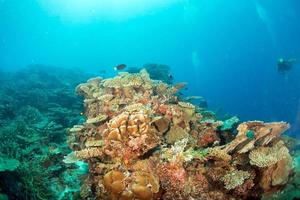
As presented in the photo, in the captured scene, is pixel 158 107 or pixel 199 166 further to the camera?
pixel 158 107

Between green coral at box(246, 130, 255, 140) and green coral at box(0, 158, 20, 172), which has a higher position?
green coral at box(246, 130, 255, 140)

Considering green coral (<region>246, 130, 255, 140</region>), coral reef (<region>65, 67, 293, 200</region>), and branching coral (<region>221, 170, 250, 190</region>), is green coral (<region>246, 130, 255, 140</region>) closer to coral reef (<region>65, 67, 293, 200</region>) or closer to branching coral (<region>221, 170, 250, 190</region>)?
coral reef (<region>65, 67, 293, 200</region>)

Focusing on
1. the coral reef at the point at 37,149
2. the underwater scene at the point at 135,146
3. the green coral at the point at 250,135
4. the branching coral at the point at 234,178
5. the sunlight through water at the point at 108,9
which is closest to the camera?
the branching coral at the point at 234,178

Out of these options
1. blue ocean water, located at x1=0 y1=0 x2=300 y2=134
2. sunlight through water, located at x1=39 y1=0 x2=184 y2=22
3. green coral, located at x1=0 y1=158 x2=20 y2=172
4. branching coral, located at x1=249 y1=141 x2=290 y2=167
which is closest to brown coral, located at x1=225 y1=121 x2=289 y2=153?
branching coral, located at x1=249 y1=141 x2=290 y2=167

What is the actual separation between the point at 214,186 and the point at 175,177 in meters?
0.76

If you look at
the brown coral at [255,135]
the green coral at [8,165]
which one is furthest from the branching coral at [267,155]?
the green coral at [8,165]

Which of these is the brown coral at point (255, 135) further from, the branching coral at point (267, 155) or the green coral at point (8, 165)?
the green coral at point (8, 165)

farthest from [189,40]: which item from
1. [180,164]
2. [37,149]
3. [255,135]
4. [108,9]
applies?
[180,164]

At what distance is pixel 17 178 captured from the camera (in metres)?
5.74

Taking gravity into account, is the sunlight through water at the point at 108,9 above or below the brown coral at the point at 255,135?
above

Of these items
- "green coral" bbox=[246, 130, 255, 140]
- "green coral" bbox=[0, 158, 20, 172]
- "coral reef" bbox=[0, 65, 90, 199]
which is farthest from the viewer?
"coral reef" bbox=[0, 65, 90, 199]

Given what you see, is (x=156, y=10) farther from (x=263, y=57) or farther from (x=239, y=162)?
(x=239, y=162)

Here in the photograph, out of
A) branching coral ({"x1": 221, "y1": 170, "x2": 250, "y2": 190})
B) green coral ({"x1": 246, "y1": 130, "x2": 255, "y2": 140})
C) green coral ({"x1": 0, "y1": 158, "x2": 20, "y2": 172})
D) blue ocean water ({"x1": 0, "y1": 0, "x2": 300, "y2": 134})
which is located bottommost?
branching coral ({"x1": 221, "y1": 170, "x2": 250, "y2": 190})

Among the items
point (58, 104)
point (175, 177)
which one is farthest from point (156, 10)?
point (175, 177)
